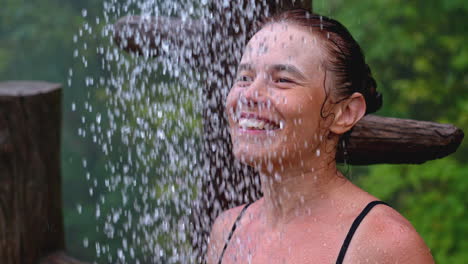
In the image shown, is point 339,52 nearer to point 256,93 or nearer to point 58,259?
point 256,93

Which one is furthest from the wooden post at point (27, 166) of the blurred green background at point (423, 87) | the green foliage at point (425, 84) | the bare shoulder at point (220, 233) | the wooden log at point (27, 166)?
the green foliage at point (425, 84)

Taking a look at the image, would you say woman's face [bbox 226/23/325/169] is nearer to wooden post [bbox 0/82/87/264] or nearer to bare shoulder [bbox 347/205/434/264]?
bare shoulder [bbox 347/205/434/264]

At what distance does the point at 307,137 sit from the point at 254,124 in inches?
5.9

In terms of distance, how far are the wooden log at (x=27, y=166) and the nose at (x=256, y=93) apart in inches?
60.4

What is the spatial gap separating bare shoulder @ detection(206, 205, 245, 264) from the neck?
0.73ft

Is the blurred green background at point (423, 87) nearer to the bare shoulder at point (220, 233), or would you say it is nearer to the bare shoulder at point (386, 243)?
the bare shoulder at point (220, 233)

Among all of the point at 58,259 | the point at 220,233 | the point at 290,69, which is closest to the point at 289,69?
the point at 290,69

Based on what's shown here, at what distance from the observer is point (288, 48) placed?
1.69 meters

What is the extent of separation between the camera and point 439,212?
14.1ft

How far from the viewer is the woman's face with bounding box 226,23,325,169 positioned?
5.47 ft

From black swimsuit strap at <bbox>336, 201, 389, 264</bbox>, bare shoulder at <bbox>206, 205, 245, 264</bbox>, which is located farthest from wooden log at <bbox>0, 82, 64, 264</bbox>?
black swimsuit strap at <bbox>336, 201, 389, 264</bbox>

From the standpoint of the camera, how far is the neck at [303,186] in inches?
68.9

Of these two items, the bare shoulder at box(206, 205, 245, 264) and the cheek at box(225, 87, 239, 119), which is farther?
the bare shoulder at box(206, 205, 245, 264)

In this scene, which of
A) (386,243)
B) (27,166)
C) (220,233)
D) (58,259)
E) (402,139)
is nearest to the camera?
(386,243)
